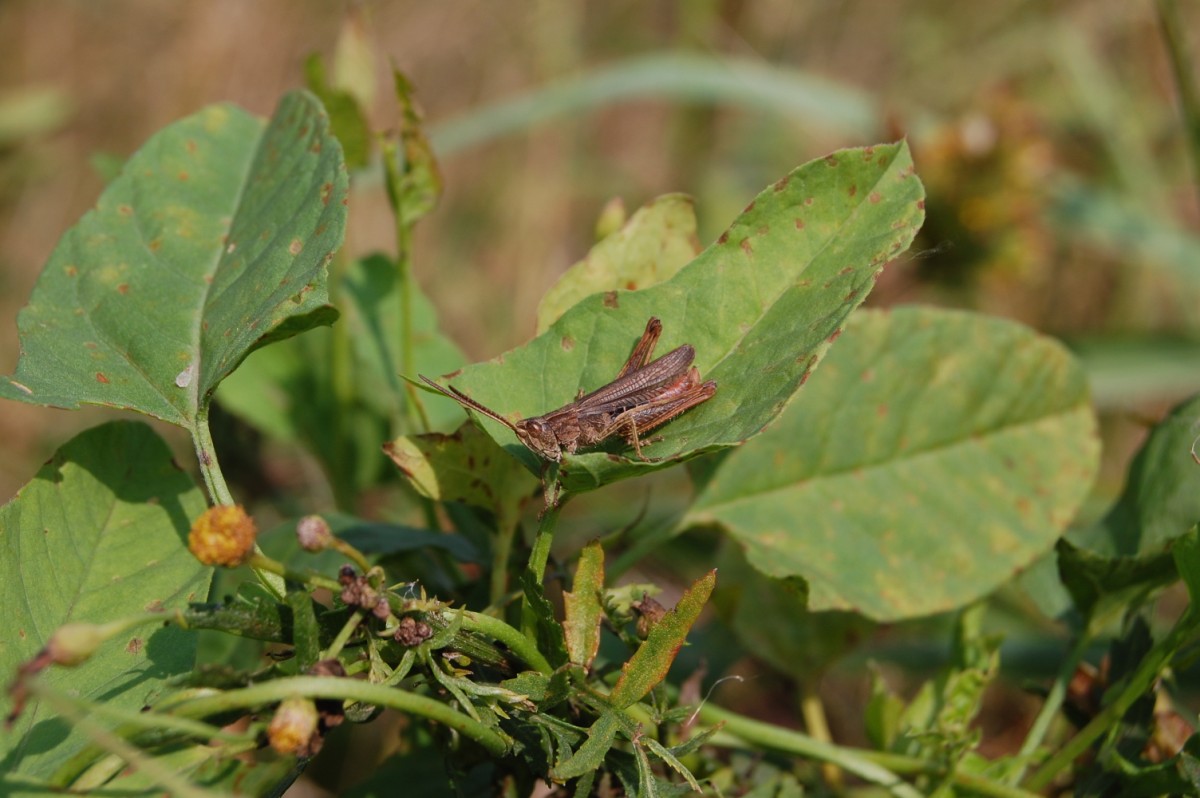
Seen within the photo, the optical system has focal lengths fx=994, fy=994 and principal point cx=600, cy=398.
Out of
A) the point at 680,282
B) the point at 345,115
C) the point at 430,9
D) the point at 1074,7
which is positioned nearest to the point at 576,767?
the point at 680,282

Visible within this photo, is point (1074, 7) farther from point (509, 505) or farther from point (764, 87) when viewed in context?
point (509, 505)

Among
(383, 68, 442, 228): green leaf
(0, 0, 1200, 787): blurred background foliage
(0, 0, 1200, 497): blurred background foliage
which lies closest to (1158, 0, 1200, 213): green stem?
(0, 0, 1200, 787): blurred background foliage

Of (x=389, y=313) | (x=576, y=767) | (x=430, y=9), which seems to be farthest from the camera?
(x=430, y=9)

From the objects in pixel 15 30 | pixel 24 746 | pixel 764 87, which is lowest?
pixel 764 87

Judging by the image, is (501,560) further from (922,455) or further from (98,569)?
(922,455)

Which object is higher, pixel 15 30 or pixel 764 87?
pixel 15 30

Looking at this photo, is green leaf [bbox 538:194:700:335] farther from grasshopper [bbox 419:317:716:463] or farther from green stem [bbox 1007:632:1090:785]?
green stem [bbox 1007:632:1090:785]

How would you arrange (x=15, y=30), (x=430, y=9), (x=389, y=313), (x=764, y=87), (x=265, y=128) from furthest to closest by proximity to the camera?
(x=430, y=9), (x=15, y=30), (x=764, y=87), (x=389, y=313), (x=265, y=128)
